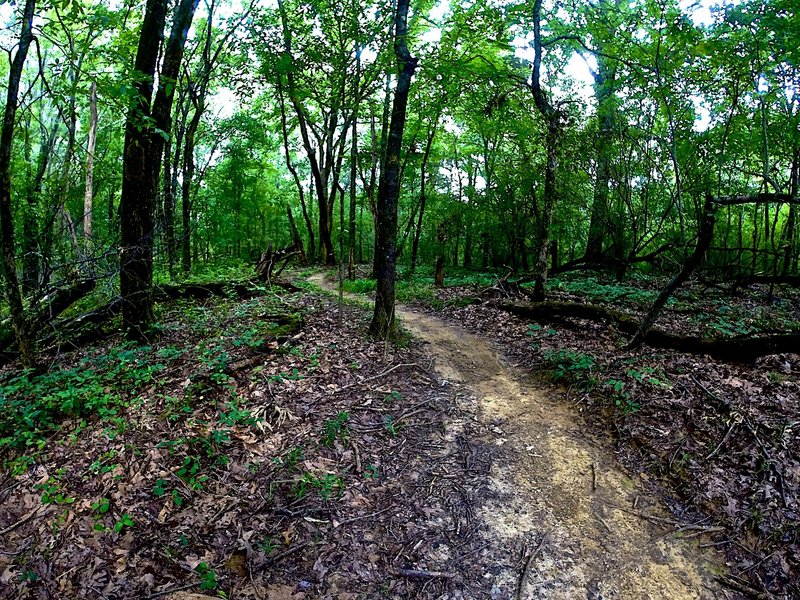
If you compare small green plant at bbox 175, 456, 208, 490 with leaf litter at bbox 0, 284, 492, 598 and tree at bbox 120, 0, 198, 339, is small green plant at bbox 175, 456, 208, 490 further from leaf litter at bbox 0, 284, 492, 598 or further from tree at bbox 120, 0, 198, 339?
tree at bbox 120, 0, 198, 339

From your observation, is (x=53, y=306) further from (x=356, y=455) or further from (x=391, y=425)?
(x=391, y=425)

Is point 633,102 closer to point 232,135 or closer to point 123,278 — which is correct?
point 123,278

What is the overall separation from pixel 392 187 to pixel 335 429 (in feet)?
14.5

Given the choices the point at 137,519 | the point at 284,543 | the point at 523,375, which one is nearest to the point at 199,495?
the point at 137,519

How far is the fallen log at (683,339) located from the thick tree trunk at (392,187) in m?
3.88

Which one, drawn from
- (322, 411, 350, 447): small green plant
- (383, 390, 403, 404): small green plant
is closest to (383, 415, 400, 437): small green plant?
(383, 390, 403, 404): small green plant

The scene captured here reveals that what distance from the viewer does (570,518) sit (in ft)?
14.4

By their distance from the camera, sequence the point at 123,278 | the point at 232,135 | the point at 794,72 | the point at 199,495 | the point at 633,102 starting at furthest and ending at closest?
the point at 232,135
the point at 633,102
the point at 794,72
the point at 123,278
the point at 199,495

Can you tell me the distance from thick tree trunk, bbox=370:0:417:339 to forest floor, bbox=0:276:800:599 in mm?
1473

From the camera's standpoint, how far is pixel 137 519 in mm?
4098

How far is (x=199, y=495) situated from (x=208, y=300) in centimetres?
711

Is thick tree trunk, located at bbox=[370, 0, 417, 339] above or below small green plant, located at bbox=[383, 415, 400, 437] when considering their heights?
above

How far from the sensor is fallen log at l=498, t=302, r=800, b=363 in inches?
246

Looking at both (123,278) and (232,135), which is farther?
(232,135)
